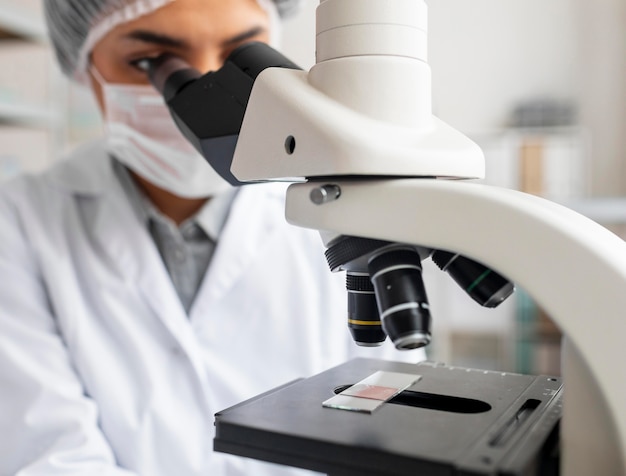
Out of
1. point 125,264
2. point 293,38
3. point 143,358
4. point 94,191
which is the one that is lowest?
point 143,358

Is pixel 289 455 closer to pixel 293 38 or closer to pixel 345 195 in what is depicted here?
pixel 345 195

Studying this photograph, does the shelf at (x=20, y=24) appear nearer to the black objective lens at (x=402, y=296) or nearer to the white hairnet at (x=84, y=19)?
the white hairnet at (x=84, y=19)

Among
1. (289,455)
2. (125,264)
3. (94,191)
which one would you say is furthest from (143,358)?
(289,455)

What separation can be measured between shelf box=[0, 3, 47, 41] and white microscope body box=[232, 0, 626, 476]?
5.66ft

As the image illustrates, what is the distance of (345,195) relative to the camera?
1.44ft

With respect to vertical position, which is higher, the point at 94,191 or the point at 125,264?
the point at 94,191

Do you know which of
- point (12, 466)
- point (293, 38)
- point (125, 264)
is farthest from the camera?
point (293, 38)

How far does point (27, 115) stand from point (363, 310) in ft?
6.29

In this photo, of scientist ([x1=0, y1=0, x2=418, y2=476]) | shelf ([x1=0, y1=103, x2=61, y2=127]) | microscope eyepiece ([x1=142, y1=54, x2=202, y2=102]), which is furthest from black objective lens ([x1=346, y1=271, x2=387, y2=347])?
shelf ([x1=0, y1=103, x2=61, y2=127])

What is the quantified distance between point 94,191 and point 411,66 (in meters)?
0.67

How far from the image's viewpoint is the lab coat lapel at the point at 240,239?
92cm

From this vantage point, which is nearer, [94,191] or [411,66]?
[411,66]

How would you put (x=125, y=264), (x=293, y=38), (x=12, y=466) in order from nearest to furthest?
(x=12, y=466) < (x=125, y=264) < (x=293, y=38)

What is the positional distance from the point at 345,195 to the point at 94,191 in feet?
2.13
